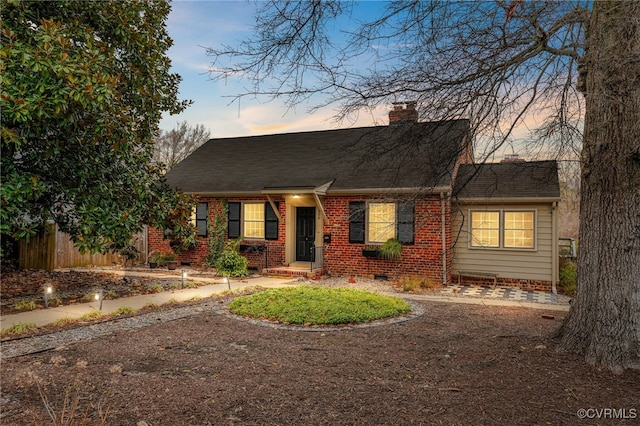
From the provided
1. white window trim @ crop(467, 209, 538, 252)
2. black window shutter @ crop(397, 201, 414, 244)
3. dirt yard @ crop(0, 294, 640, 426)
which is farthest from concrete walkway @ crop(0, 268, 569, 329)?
dirt yard @ crop(0, 294, 640, 426)

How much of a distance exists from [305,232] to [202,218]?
4.17 metres

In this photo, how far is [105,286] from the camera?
11.2 m

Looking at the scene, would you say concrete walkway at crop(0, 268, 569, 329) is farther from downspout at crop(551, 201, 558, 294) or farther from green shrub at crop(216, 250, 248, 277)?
downspout at crop(551, 201, 558, 294)

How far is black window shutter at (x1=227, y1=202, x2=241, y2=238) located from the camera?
51.1 feet


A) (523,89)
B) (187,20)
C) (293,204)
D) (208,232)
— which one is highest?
(187,20)

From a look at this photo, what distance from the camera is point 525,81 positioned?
4.99m

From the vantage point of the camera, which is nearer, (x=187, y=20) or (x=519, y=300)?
(x=187, y=20)

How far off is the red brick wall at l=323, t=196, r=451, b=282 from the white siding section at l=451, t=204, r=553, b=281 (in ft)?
2.17

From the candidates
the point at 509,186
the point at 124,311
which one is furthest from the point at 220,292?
the point at 509,186

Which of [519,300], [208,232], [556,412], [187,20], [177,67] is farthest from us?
[208,232]

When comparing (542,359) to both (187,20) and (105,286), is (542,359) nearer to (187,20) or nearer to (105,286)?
(187,20)

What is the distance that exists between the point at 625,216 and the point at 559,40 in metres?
2.20

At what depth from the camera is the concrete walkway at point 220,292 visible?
7.64 metres

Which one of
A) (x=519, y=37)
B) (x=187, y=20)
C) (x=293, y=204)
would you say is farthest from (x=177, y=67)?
(x=519, y=37)
